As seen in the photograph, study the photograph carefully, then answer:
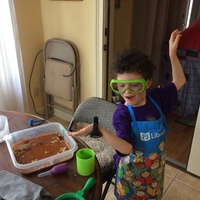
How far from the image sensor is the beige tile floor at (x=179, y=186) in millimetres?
1770

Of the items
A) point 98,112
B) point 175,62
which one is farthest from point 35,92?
point 175,62

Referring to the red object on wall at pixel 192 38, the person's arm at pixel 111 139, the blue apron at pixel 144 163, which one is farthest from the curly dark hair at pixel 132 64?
the red object on wall at pixel 192 38

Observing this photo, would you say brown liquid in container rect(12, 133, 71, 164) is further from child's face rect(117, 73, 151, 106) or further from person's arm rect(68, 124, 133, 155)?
child's face rect(117, 73, 151, 106)

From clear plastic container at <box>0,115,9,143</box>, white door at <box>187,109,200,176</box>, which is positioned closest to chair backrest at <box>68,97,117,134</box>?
clear plastic container at <box>0,115,9,143</box>

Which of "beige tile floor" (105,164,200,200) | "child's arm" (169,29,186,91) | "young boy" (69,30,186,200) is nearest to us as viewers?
"young boy" (69,30,186,200)

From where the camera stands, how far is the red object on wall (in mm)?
2256

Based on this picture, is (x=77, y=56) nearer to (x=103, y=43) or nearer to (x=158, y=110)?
(x=103, y=43)

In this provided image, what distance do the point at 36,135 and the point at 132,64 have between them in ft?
1.95

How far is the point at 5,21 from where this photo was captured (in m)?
2.13

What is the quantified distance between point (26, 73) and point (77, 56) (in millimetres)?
673

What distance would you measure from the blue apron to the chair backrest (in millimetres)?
331

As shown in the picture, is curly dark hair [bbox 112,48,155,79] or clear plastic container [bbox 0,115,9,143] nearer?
curly dark hair [bbox 112,48,155,79]

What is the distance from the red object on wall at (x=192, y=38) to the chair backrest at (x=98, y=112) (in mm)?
1380

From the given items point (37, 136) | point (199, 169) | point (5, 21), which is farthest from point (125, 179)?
point (5, 21)
